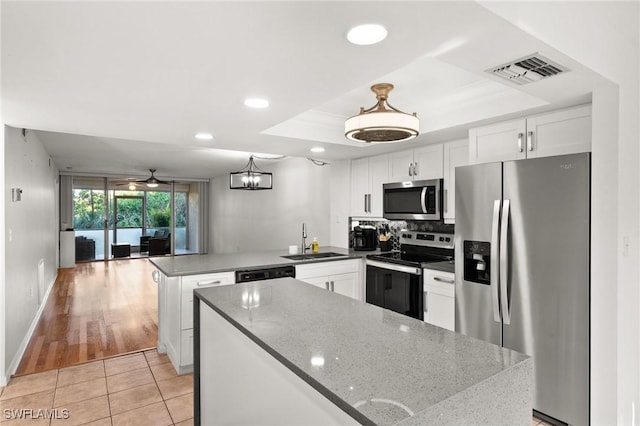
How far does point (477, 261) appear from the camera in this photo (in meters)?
2.71

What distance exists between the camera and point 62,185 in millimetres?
9148

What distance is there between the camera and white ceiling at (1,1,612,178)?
1.31 metres

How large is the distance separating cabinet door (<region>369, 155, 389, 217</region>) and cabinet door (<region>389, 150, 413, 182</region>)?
0.08 meters

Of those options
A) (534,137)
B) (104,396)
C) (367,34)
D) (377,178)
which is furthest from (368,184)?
(104,396)

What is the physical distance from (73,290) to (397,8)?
685 cm

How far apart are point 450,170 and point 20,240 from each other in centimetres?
414

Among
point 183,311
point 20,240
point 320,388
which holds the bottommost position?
point 183,311

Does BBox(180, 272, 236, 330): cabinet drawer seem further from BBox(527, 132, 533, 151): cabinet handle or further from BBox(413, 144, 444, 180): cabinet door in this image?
BBox(527, 132, 533, 151): cabinet handle

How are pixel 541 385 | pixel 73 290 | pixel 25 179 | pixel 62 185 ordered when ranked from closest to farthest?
pixel 541 385 → pixel 25 179 → pixel 73 290 → pixel 62 185

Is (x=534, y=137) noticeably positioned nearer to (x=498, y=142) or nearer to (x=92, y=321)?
(x=498, y=142)

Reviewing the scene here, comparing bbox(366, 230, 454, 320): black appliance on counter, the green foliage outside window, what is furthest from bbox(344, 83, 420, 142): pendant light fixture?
the green foliage outside window

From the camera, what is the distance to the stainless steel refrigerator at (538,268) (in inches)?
85.4

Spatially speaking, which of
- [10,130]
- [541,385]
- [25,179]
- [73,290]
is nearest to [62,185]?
[73,290]

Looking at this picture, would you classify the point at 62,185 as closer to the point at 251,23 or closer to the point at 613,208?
the point at 251,23
